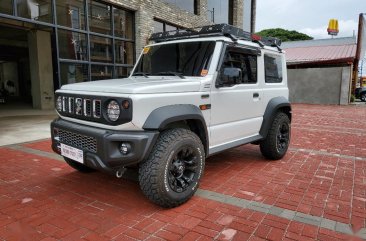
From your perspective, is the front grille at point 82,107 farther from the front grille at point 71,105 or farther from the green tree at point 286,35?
the green tree at point 286,35

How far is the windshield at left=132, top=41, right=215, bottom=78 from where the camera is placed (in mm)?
3977

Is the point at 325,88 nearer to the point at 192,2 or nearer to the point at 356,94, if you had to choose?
the point at 356,94

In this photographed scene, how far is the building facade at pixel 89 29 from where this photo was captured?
875cm

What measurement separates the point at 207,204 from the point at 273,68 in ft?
9.29

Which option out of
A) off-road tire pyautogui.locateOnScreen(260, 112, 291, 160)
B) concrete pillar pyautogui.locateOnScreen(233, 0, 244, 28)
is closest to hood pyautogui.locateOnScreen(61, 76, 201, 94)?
off-road tire pyautogui.locateOnScreen(260, 112, 291, 160)

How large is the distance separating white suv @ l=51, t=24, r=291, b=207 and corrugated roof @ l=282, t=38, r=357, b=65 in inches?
666

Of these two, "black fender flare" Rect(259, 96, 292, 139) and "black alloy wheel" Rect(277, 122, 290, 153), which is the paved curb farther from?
"black alloy wheel" Rect(277, 122, 290, 153)

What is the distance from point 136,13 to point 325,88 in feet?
43.5

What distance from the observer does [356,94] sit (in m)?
23.4

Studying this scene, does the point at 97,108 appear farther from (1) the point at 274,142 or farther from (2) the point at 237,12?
(2) the point at 237,12

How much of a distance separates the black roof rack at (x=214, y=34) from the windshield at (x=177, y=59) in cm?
19

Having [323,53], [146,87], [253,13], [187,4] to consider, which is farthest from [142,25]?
[323,53]

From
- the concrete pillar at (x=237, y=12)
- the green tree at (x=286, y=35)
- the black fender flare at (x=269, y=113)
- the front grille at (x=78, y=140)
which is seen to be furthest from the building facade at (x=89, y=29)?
the green tree at (x=286, y=35)

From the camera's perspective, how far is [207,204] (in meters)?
3.51
